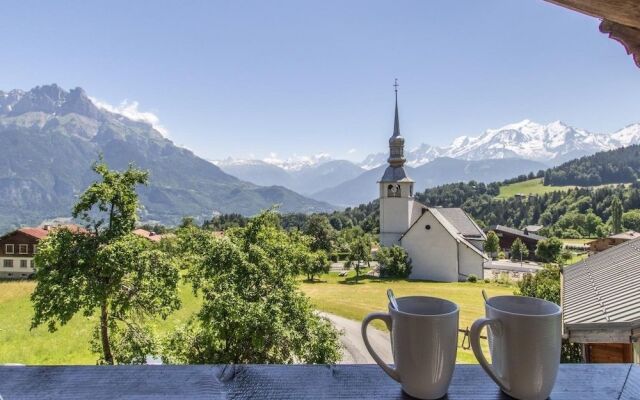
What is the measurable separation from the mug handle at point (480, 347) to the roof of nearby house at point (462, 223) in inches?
1337

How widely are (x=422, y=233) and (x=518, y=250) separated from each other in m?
18.1

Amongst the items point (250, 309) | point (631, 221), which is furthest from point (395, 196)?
point (631, 221)

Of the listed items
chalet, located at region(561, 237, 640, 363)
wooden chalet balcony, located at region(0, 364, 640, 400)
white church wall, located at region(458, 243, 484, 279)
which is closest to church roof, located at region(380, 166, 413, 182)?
white church wall, located at region(458, 243, 484, 279)

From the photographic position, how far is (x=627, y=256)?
6.31 metres

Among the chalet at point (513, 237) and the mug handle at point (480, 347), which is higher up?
the mug handle at point (480, 347)

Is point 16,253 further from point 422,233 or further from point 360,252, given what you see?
point 422,233

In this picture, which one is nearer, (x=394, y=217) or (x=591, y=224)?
(x=394, y=217)

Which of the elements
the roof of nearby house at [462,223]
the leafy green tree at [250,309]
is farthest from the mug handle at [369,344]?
the roof of nearby house at [462,223]

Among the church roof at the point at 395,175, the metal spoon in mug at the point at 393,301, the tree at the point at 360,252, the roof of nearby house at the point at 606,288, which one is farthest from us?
the church roof at the point at 395,175

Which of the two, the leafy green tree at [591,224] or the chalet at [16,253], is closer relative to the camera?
the chalet at [16,253]

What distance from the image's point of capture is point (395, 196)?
3247 centimetres

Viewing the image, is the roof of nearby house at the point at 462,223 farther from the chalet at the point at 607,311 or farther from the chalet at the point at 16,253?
the chalet at the point at 16,253

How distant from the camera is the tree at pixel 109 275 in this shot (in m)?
6.96

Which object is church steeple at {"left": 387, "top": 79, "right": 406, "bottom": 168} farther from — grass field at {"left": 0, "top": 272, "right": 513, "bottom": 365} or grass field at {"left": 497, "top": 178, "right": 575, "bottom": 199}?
grass field at {"left": 497, "top": 178, "right": 575, "bottom": 199}
